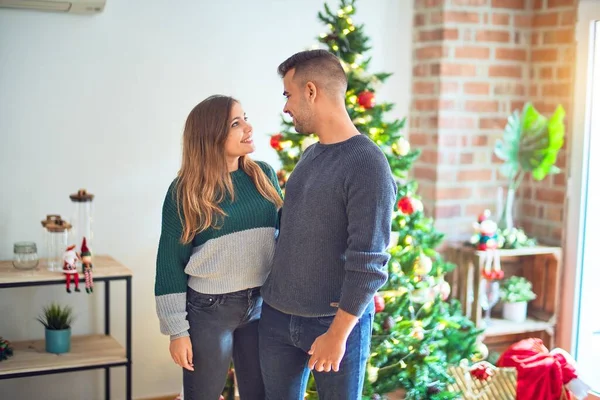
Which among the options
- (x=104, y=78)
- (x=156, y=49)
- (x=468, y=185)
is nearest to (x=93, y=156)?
(x=104, y=78)

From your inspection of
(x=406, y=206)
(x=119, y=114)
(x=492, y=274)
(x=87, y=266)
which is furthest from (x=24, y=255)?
(x=492, y=274)

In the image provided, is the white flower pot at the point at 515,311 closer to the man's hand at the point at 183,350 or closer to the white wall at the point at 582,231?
the white wall at the point at 582,231

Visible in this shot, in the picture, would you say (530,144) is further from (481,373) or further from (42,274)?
(42,274)

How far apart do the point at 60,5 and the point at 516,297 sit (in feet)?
7.92

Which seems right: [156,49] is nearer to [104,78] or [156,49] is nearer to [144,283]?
[104,78]

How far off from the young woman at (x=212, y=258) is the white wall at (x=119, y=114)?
4.26 feet

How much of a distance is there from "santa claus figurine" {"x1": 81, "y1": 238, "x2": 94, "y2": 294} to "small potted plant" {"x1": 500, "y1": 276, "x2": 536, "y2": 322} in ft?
6.30

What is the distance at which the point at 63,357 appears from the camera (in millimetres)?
3002

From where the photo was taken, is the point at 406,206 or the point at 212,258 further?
the point at 406,206

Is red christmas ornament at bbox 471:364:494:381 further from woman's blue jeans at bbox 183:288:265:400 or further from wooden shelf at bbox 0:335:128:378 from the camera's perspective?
wooden shelf at bbox 0:335:128:378

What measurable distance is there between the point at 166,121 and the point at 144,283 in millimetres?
740

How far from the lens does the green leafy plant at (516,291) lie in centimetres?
Answer: 361

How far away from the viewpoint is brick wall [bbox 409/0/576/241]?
12.0ft

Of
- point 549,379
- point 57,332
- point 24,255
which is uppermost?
point 24,255
